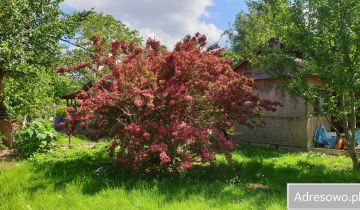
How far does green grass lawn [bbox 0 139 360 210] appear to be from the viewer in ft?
23.1

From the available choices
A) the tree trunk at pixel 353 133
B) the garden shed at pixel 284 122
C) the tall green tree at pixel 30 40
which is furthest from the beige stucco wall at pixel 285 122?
the tall green tree at pixel 30 40

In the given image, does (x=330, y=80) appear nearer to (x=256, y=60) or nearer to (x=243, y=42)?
(x=256, y=60)

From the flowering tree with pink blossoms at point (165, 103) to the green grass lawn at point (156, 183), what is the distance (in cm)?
52

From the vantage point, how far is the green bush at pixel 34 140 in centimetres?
1230

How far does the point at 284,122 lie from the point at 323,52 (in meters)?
5.76

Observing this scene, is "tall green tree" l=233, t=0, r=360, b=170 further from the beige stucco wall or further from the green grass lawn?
the beige stucco wall

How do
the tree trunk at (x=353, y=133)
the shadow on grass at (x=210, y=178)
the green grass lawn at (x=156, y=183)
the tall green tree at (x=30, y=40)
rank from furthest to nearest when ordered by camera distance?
the tall green tree at (x=30, y=40), the tree trunk at (x=353, y=133), the shadow on grass at (x=210, y=178), the green grass lawn at (x=156, y=183)

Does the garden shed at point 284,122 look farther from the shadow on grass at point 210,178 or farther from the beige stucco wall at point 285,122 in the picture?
the shadow on grass at point 210,178

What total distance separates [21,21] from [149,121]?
17.7 ft

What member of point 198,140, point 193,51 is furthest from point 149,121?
point 193,51

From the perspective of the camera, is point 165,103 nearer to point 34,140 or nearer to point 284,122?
point 34,140

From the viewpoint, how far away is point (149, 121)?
344 inches

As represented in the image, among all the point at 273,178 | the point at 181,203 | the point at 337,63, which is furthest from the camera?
the point at 273,178

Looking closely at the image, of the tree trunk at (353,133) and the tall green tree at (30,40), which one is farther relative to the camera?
the tall green tree at (30,40)
